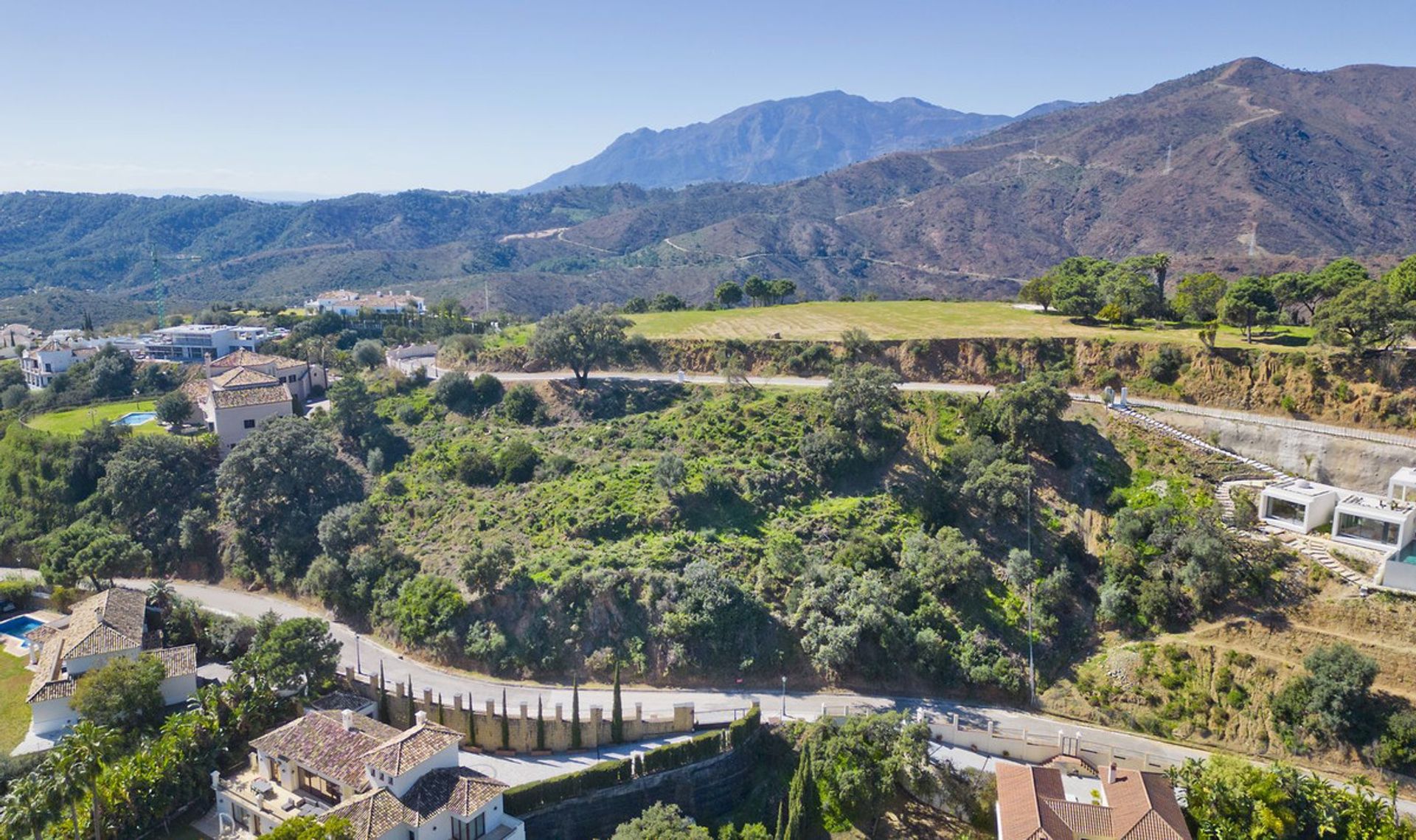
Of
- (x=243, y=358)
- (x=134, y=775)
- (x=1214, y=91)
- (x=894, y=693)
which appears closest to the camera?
(x=134, y=775)

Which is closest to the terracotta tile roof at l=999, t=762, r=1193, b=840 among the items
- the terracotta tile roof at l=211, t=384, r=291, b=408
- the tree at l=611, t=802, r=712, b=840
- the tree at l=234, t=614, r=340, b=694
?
the tree at l=611, t=802, r=712, b=840

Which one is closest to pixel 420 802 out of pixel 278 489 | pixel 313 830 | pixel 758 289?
pixel 313 830

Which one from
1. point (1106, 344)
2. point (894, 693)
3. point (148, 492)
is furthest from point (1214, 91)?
point (148, 492)

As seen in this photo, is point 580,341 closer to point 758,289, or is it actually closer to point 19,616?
point 758,289

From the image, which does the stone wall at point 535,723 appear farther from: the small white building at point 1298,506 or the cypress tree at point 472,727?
the small white building at point 1298,506

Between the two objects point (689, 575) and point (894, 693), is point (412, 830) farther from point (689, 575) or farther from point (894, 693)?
point (894, 693)

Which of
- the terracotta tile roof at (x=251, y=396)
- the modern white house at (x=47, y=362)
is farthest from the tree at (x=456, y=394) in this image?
the modern white house at (x=47, y=362)

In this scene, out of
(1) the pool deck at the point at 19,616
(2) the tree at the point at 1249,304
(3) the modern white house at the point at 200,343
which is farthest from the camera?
(3) the modern white house at the point at 200,343
